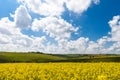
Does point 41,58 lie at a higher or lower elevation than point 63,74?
higher

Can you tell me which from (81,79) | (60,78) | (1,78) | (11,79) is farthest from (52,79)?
(1,78)

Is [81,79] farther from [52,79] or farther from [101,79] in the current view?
[101,79]

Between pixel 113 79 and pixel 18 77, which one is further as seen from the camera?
pixel 18 77

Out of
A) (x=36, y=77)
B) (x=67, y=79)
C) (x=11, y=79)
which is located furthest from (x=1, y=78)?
(x=67, y=79)

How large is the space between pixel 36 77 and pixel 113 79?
513cm

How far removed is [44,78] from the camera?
1672cm

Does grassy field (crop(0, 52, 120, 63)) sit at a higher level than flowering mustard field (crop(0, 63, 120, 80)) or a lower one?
higher

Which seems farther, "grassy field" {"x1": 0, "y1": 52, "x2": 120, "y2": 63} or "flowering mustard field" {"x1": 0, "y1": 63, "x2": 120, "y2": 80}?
"grassy field" {"x1": 0, "y1": 52, "x2": 120, "y2": 63}

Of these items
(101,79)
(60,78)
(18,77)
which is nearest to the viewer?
(101,79)

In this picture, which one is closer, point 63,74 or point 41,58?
point 63,74

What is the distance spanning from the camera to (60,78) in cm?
1659

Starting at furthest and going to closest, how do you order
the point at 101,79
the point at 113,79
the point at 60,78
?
the point at 60,78 < the point at 113,79 < the point at 101,79

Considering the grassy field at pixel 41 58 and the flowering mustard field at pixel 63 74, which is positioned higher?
the grassy field at pixel 41 58

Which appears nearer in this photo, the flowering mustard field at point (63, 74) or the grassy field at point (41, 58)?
the flowering mustard field at point (63, 74)
